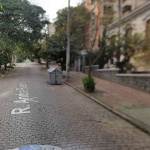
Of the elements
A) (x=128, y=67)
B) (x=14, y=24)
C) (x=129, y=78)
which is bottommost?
(x=129, y=78)

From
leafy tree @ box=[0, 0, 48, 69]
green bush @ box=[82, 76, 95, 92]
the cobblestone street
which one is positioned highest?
leafy tree @ box=[0, 0, 48, 69]

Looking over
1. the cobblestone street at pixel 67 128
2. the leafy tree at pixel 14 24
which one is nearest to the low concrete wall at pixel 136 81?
the cobblestone street at pixel 67 128

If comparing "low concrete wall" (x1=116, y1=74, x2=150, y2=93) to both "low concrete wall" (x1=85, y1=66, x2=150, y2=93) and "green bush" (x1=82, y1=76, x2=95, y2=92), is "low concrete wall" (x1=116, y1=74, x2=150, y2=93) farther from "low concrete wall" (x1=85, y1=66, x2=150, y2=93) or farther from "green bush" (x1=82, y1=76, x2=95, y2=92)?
"green bush" (x1=82, y1=76, x2=95, y2=92)

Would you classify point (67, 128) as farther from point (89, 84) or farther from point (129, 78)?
point (129, 78)

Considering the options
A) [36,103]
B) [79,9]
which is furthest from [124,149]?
[79,9]

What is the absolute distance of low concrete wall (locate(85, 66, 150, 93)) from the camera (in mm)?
12273

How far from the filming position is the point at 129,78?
14.1 metres

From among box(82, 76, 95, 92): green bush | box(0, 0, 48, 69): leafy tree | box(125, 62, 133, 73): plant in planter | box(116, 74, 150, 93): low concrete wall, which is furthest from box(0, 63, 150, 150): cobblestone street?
box(0, 0, 48, 69): leafy tree

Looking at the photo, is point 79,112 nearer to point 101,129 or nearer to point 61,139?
point 101,129

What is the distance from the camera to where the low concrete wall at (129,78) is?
1227 cm

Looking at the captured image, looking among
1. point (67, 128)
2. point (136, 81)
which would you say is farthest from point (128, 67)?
point (67, 128)

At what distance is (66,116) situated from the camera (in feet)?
Answer: 23.3

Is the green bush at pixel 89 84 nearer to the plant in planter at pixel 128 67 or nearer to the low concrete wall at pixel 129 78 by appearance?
the low concrete wall at pixel 129 78

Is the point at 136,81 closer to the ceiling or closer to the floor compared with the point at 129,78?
closer to the floor
